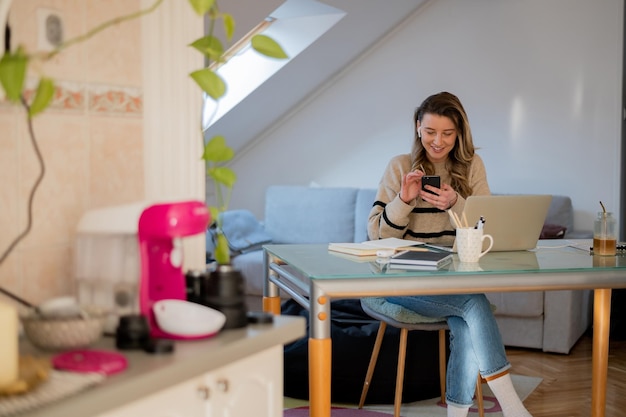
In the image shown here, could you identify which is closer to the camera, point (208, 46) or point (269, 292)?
point (208, 46)

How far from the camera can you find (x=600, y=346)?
2.45 m

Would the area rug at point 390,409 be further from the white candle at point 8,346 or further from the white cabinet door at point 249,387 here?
the white candle at point 8,346

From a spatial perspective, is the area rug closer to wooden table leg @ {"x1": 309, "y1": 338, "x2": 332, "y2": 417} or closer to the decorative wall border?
wooden table leg @ {"x1": 309, "y1": 338, "x2": 332, "y2": 417}

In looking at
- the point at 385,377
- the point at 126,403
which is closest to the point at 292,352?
the point at 385,377

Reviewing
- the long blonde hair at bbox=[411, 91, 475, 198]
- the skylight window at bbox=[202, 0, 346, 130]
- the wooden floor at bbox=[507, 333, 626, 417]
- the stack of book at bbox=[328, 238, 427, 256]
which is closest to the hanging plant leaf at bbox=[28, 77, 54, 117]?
the stack of book at bbox=[328, 238, 427, 256]

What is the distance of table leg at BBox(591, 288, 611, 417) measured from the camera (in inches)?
95.4

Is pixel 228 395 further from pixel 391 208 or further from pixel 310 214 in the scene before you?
pixel 310 214

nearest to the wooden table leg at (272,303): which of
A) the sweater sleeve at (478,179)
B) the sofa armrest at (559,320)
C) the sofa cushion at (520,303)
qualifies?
the sweater sleeve at (478,179)

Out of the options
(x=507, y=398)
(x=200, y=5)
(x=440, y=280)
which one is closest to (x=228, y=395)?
(x=200, y=5)

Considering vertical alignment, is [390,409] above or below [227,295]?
below

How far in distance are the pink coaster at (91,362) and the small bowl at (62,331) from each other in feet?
0.08

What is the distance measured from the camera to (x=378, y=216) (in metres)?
3.01

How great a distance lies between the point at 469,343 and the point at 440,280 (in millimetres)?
535

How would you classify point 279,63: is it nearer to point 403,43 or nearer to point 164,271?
point 403,43
